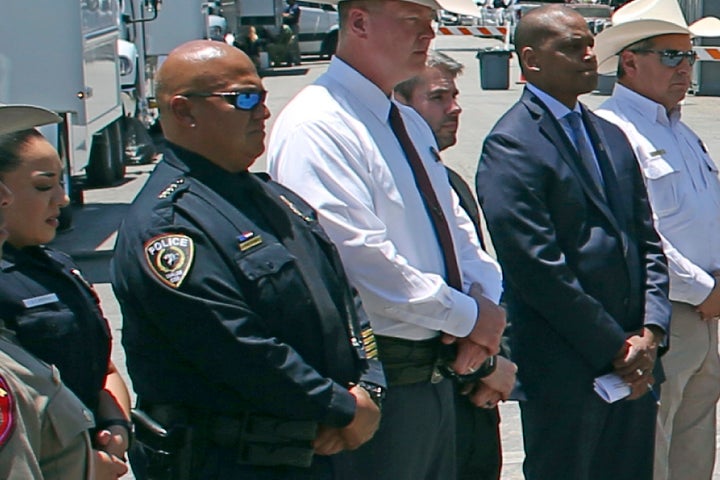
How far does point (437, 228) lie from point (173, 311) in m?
0.92

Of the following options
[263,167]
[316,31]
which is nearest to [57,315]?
[263,167]

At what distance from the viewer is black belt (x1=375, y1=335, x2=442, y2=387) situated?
328 cm

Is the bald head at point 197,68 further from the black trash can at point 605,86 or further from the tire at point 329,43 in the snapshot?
the tire at point 329,43

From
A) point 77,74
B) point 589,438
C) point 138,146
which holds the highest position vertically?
point 77,74

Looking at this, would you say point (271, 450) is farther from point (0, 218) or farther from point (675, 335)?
point (675, 335)

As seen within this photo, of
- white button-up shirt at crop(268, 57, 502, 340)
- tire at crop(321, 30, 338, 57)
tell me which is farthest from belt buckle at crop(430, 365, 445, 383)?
tire at crop(321, 30, 338, 57)

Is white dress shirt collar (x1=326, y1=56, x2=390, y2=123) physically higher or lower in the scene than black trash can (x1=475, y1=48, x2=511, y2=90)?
higher

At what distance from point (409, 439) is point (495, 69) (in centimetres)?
2051

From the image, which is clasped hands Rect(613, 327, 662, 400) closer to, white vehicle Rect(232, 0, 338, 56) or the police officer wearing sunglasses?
the police officer wearing sunglasses

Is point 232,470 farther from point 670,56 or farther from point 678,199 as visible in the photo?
point 670,56

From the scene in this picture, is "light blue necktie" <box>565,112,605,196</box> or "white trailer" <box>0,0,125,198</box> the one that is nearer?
"light blue necktie" <box>565,112,605,196</box>

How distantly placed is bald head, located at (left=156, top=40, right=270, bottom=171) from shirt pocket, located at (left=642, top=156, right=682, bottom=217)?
5.82 feet

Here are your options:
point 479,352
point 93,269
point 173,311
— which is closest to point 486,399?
point 479,352

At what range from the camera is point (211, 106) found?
2881 millimetres
